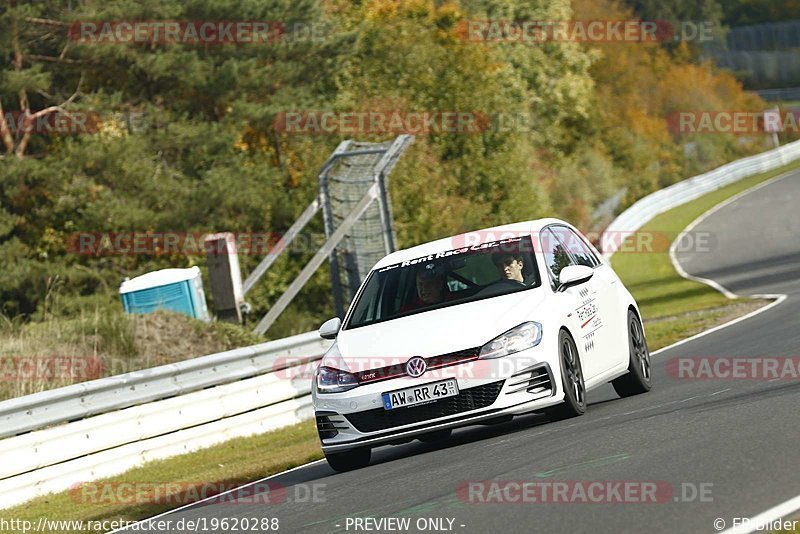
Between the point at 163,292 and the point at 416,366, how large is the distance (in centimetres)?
1263

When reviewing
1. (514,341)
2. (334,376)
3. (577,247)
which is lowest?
(334,376)

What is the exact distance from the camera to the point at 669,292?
31375 millimetres

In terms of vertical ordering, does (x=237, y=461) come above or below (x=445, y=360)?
below

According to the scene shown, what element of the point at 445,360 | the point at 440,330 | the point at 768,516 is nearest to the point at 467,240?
the point at 440,330

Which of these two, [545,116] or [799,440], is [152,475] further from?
[545,116]

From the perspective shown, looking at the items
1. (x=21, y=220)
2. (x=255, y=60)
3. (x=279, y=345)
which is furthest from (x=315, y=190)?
(x=279, y=345)

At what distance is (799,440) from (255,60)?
35.8 meters

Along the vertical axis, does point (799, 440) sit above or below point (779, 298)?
above

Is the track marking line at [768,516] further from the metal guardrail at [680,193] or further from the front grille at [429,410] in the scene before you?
the metal guardrail at [680,193]

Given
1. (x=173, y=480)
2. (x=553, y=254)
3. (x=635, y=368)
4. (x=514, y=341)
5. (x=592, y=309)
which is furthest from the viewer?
(x=173, y=480)

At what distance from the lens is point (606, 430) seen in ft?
31.3

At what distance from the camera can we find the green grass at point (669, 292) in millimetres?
21834

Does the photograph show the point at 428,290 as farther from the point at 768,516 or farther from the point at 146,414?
the point at 768,516

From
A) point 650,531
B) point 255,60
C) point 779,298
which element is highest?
point 255,60
